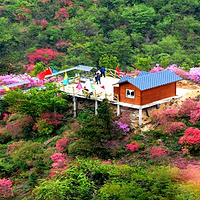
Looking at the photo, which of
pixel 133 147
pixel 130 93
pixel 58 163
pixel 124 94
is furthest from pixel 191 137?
pixel 58 163

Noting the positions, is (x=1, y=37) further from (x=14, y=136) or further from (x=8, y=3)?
(x=14, y=136)

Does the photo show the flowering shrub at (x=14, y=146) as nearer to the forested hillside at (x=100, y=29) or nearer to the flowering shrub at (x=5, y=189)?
the flowering shrub at (x=5, y=189)

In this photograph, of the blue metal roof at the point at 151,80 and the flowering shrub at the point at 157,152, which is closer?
the flowering shrub at the point at 157,152

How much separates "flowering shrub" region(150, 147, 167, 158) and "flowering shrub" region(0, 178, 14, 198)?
29.9 ft

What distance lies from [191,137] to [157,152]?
2298mm

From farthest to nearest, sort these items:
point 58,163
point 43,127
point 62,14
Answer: point 62,14, point 43,127, point 58,163

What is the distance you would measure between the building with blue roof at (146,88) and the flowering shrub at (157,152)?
4716 millimetres

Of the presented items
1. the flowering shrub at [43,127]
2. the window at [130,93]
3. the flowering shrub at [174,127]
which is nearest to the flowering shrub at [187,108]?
the flowering shrub at [174,127]

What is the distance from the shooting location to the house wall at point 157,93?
3238cm

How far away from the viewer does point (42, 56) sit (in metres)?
59.5

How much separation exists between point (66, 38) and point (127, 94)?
106 ft

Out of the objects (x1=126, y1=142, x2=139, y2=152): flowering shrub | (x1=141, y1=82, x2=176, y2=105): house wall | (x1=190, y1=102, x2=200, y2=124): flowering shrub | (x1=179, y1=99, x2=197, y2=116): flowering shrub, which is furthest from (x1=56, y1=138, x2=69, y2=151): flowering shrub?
(x1=190, y1=102, x2=200, y2=124): flowering shrub

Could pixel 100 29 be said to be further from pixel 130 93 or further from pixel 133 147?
pixel 133 147

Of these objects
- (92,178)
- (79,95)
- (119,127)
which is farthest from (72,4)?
(92,178)
